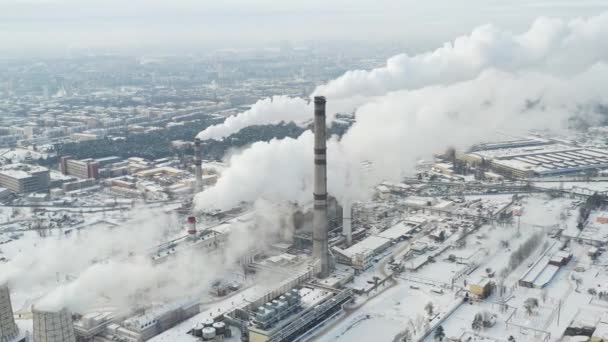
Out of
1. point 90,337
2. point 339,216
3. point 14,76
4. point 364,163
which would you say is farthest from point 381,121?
point 14,76

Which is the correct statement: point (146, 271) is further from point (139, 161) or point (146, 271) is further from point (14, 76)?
point (14, 76)

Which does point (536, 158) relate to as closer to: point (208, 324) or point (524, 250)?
point (524, 250)

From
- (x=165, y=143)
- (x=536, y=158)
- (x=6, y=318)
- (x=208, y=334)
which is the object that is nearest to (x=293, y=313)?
(x=208, y=334)

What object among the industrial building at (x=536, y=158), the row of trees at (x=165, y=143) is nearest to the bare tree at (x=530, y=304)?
the industrial building at (x=536, y=158)

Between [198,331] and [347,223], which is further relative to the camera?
[347,223]

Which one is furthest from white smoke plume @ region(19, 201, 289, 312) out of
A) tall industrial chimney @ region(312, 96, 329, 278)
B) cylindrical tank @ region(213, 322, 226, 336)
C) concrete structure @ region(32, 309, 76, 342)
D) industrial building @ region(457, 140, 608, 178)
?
industrial building @ region(457, 140, 608, 178)

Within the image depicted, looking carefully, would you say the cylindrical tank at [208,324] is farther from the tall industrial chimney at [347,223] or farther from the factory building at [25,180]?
the factory building at [25,180]
